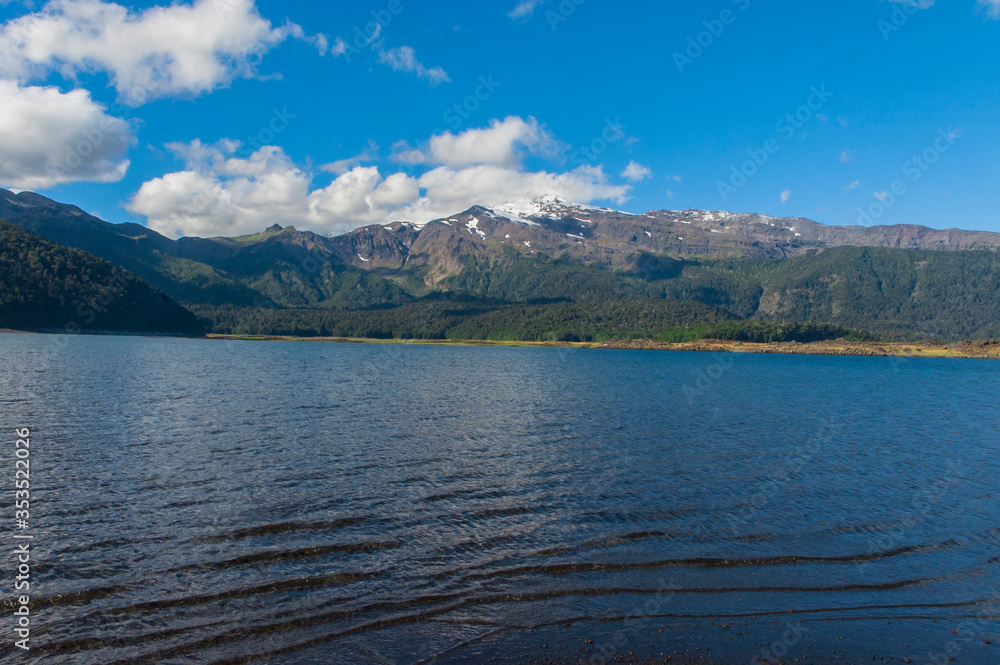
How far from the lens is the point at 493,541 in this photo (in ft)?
73.3

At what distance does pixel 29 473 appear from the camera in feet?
95.8

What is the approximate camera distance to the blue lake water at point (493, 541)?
15.3 metres

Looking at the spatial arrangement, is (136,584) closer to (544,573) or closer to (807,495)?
(544,573)

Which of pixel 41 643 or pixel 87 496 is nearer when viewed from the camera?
pixel 41 643

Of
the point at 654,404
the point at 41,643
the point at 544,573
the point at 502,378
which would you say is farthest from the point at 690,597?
the point at 502,378

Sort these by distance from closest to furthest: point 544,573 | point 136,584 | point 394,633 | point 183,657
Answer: point 183,657 → point 394,633 → point 136,584 → point 544,573

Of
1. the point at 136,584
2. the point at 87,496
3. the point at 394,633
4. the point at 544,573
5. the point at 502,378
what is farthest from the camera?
the point at 502,378

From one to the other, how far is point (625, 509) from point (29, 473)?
31671 millimetres

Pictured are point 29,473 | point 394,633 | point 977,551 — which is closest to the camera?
point 394,633

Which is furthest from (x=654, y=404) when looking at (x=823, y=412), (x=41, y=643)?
(x=41, y=643)

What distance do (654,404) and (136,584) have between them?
5982 centimetres

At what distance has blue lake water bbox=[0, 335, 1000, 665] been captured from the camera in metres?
15.3

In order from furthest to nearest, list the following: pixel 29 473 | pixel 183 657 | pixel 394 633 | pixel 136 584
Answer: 1. pixel 29 473
2. pixel 136 584
3. pixel 394 633
4. pixel 183 657

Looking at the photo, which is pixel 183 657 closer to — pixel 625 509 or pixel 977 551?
pixel 625 509
